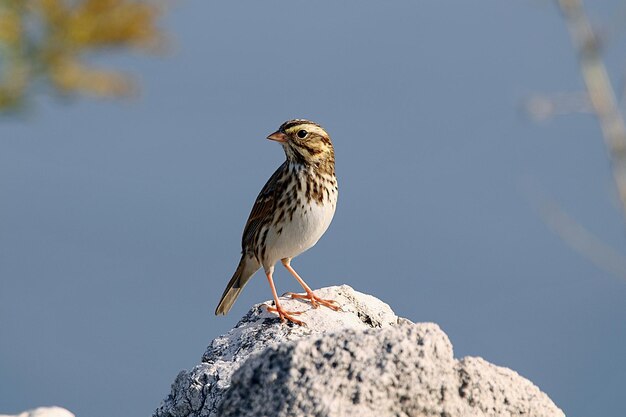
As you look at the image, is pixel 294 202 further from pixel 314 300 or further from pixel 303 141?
pixel 314 300

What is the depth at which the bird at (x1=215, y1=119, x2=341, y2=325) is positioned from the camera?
24.0 ft

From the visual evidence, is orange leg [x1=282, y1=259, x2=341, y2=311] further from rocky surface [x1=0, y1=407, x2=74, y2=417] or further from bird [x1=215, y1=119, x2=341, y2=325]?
rocky surface [x1=0, y1=407, x2=74, y2=417]

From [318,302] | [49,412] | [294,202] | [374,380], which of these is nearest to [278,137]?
[294,202]

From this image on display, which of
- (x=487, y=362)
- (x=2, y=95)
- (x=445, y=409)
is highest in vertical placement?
(x=2, y=95)

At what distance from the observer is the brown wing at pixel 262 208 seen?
24.3 ft

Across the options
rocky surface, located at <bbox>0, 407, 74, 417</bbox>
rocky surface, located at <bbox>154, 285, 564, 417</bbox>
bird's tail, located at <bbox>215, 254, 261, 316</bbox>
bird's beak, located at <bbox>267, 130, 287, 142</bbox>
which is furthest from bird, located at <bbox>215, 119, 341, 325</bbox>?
rocky surface, located at <bbox>154, 285, 564, 417</bbox>

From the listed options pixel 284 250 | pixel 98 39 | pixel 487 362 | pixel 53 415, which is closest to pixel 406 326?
pixel 487 362

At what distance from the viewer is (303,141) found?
7512mm

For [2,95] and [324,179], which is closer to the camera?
[324,179]

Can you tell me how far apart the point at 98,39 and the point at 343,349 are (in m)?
6.77

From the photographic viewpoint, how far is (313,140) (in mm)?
7539

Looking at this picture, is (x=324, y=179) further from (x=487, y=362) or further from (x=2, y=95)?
(x=2, y=95)

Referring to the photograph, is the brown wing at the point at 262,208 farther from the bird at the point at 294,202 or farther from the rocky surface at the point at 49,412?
the rocky surface at the point at 49,412

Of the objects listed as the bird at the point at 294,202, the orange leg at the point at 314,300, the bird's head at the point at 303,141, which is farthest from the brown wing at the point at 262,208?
the orange leg at the point at 314,300
